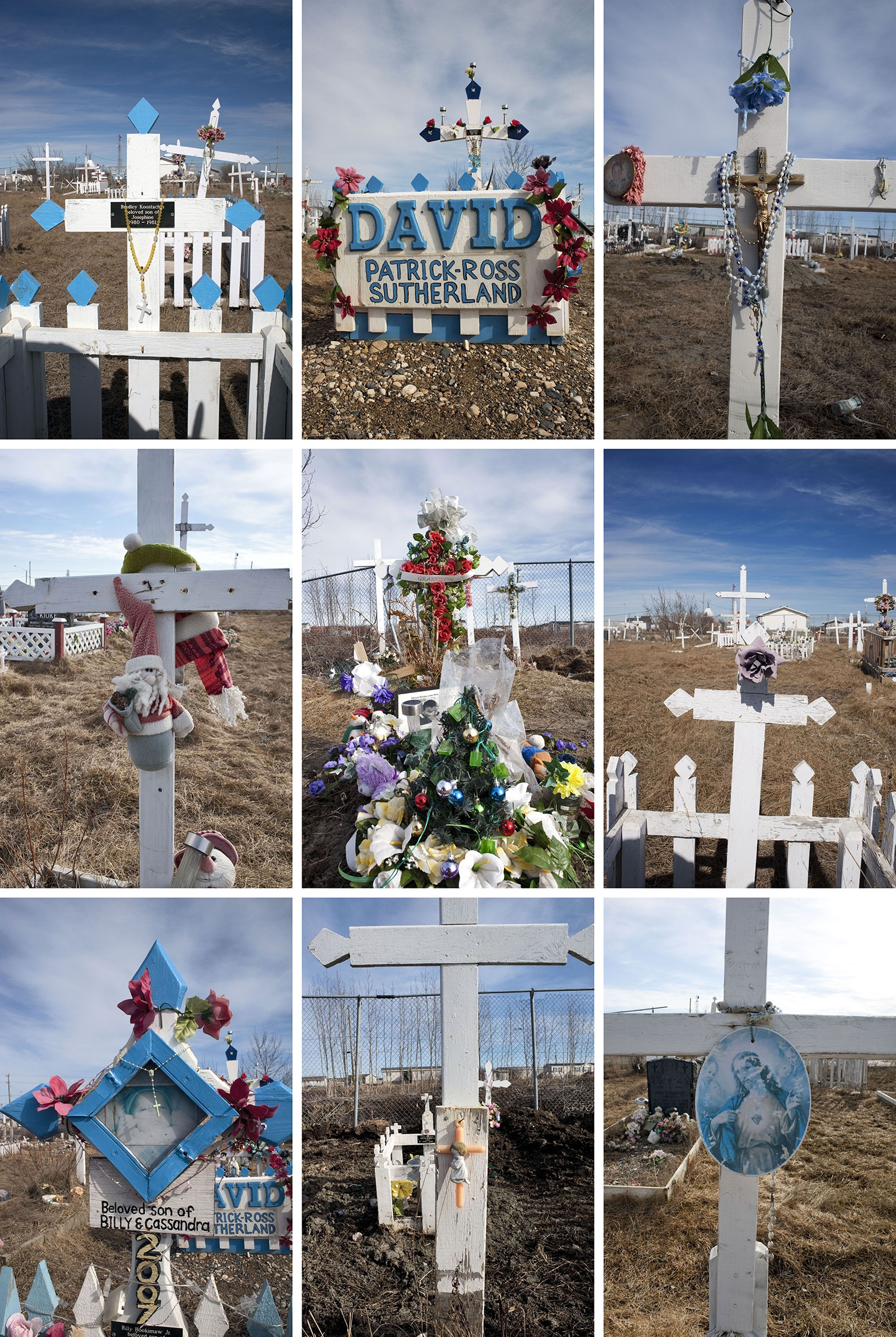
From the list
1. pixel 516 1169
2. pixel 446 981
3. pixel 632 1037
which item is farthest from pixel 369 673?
pixel 516 1169

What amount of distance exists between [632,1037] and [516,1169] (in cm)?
295

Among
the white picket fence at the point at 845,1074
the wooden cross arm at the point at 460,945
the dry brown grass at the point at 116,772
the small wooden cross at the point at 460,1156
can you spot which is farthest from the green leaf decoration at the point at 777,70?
the white picket fence at the point at 845,1074

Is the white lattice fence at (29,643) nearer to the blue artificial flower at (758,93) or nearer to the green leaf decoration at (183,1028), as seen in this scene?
the green leaf decoration at (183,1028)

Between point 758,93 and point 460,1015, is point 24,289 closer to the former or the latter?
point 758,93

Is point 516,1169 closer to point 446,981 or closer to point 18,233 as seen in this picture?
point 446,981

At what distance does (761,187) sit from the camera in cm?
309

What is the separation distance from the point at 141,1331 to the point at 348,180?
544 centimetres

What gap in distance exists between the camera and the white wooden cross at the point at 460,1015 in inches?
115

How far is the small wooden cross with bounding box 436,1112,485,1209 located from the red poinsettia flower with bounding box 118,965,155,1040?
117cm

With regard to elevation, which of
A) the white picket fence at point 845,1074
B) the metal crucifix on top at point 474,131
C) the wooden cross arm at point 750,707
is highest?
the metal crucifix on top at point 474,131

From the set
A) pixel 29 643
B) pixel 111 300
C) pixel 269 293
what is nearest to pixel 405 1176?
pixel 269 293

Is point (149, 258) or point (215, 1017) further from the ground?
point (149, 258)

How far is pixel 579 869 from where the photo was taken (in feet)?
12.8

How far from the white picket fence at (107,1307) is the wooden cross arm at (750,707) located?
9.08 ft
